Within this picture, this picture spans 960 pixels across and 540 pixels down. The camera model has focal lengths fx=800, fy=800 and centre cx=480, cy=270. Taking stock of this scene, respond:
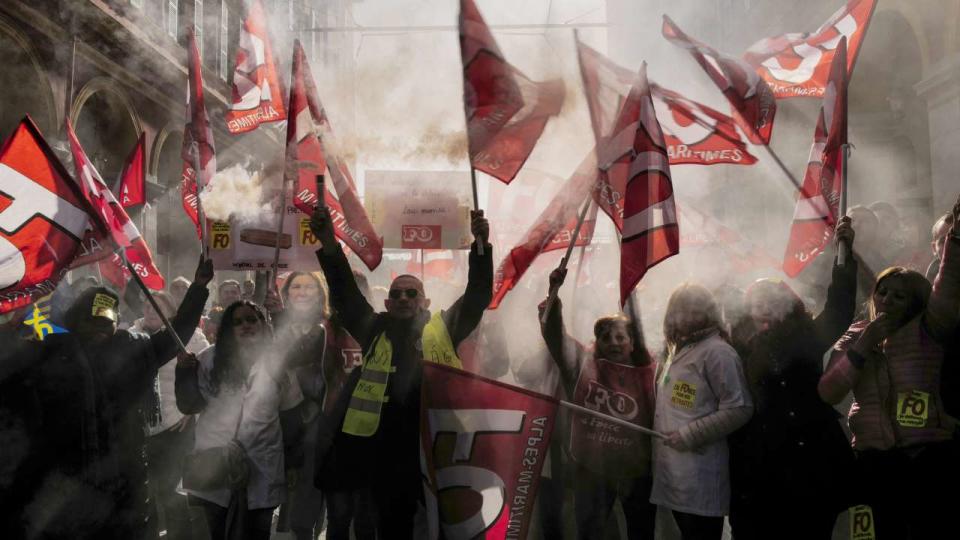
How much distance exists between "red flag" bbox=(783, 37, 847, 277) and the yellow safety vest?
75.8 inches

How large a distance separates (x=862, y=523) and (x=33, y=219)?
3.95 meters

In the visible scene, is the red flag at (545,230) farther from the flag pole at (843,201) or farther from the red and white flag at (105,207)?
the red and white flag at (105,207)

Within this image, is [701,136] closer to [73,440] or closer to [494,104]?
[494,104]

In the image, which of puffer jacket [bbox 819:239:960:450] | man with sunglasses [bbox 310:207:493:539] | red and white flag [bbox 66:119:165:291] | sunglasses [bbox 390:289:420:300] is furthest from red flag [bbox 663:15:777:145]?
red and white flag [bbox 66:119:165:291]

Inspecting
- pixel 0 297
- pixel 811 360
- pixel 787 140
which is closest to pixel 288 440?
pixel 0 297

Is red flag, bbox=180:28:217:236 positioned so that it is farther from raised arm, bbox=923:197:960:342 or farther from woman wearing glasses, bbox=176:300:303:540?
raised arm, bbox=923:197:960:342

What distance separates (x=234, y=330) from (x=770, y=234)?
1133 cm

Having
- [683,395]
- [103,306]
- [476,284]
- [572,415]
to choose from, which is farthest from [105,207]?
[683,395]

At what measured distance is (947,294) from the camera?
299 centimetres

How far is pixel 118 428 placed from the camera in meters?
3.79

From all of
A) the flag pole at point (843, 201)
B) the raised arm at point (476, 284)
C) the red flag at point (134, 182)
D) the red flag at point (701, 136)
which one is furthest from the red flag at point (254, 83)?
the flag pole at point (843, 201)

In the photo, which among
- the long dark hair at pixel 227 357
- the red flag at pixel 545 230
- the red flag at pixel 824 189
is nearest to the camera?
the long dark hair at pixel 227 357

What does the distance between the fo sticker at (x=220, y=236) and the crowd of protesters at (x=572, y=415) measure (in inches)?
54.8

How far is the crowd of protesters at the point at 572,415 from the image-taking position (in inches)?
131
